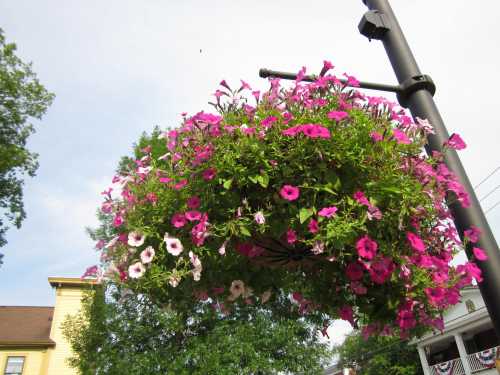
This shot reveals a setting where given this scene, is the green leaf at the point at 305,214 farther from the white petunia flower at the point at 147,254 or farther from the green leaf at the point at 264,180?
the white petunia flower at the point at 147,254

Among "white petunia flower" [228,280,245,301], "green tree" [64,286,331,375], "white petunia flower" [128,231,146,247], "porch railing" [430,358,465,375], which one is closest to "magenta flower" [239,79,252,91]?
"white petunia flower" [128,231,146,247]

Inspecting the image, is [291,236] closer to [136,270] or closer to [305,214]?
[305,214]

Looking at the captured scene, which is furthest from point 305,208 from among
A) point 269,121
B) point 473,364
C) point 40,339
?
point 40,339

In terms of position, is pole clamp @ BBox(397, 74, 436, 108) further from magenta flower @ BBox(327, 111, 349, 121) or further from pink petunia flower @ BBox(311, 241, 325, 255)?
pink petunia flower @ BBox(311, 241, 325, 255)

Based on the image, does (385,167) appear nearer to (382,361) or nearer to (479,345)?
(479,345)

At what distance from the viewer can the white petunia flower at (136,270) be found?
7.16 ft

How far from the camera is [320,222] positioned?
2041 millimetres

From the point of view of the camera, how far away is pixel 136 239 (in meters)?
2.27

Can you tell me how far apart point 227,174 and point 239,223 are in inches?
10.5

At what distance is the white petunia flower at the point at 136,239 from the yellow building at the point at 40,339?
2486 centimetres

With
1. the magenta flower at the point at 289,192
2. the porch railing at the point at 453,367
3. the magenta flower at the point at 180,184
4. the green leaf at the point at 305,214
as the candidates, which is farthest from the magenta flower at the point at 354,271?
the porch railing at the point at 453,367

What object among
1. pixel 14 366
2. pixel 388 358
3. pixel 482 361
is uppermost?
pixel 14 366

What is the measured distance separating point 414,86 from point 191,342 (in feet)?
48.9

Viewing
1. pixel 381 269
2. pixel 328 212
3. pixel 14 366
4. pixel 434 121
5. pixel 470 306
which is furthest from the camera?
pixel 14 366
